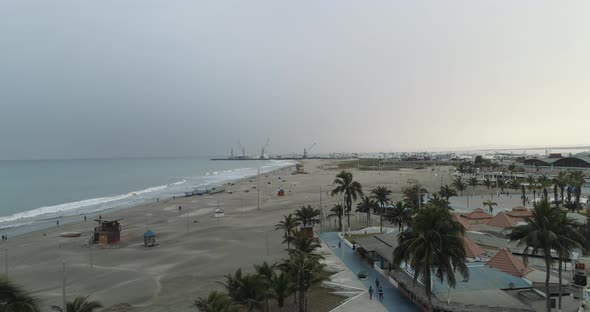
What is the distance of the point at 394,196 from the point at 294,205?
82.2 ft

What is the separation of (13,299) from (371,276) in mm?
24828

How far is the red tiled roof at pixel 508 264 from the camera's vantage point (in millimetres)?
23938

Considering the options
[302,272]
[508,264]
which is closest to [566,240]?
[508,264]

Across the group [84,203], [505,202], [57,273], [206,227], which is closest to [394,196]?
[505,202]

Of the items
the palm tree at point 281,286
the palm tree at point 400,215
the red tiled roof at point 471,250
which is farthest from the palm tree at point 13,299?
the palm tree at point 400,215

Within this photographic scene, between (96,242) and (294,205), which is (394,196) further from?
(96,242)

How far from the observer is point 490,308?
19172mm

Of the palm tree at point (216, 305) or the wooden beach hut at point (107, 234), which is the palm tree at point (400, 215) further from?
the wooden beach hut at point (107, 234)

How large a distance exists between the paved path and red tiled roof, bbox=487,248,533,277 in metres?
6.98

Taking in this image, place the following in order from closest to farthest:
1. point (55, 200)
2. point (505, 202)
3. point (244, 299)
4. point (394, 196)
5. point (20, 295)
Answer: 1. point (20, 295)
2. point (244, 299)
3. point (505, 202)
4. point (394, 196)
5. point (55, 200)

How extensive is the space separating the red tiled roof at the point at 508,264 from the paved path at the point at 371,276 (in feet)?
22.9

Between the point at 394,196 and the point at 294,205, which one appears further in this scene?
the point at 394,196

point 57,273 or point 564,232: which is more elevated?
point 564,232

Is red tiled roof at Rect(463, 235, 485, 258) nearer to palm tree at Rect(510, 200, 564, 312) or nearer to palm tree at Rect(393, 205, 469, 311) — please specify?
palm tree at Rect(510, 200, 564, 312)
